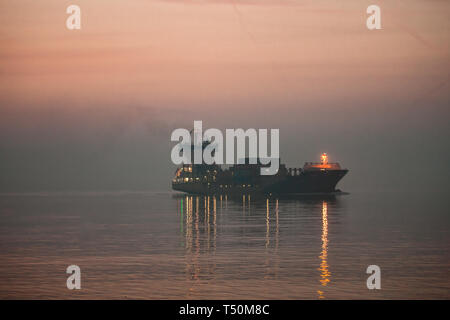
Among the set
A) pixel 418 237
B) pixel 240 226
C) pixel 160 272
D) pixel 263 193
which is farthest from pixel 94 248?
pixel 263 193

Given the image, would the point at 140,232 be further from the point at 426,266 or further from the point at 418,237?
the point at 426,266

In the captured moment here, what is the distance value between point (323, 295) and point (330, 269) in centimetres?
717

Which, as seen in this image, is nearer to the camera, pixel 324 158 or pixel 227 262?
pixel 227 262

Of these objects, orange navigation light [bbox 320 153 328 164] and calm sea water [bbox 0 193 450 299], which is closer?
calm sea water [bbox 0 193 450 299]

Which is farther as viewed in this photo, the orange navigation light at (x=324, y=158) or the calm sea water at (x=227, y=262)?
the orange navigation light at (x=324, y=158)
